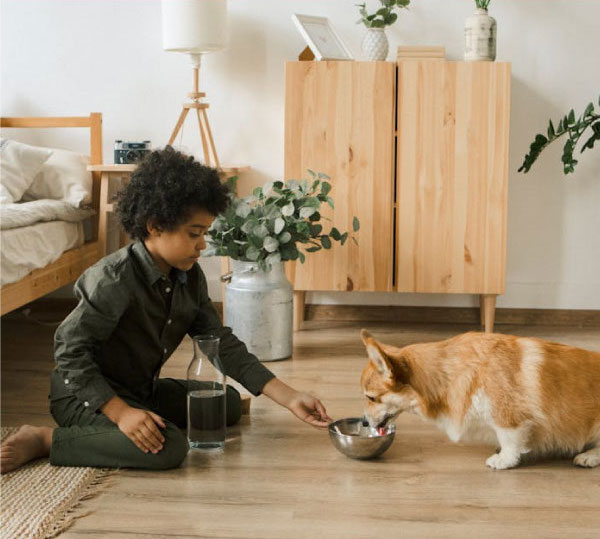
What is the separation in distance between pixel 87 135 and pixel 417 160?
Answer: 1.53 m

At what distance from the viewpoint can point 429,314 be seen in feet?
12.6

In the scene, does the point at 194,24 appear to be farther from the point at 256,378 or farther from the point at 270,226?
the point at 256,378

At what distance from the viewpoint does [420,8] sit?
12.0 feet

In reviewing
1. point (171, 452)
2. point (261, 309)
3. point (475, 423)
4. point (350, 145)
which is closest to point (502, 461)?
point (475, 423)

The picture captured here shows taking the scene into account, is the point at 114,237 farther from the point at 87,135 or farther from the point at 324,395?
the point at 324,395

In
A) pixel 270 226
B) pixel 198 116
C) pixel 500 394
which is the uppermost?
pixel 198 116

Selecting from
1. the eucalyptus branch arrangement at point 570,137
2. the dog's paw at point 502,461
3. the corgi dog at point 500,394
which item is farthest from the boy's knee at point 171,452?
the eucalyptus branch arrangement at point 570,137

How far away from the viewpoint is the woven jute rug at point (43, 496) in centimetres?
173

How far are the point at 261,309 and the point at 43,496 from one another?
1.33 meters

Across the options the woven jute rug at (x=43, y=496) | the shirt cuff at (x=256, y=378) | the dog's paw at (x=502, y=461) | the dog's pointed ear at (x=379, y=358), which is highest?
the dog's pointed ear at (x=379, y=358)

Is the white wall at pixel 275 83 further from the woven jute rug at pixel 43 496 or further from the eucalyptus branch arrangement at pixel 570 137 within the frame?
the woven jute rug at pixel 43 496

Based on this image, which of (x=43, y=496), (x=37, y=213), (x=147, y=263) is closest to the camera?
(x=43, y=496)

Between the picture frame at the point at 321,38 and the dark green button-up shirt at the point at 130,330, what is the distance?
145 centimetres

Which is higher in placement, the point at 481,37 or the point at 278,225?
the point at 481,37
